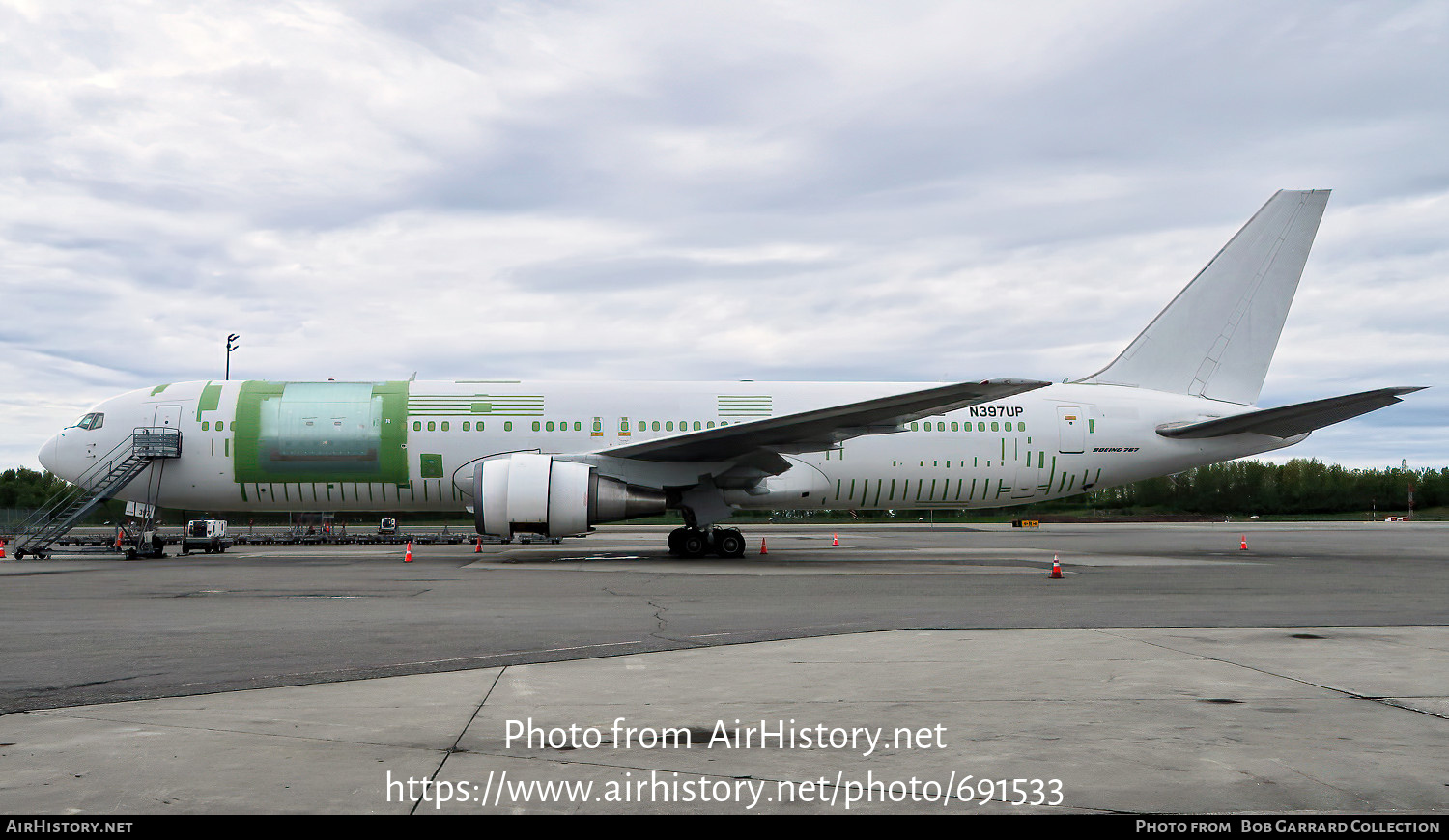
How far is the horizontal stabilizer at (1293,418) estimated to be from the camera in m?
18.5

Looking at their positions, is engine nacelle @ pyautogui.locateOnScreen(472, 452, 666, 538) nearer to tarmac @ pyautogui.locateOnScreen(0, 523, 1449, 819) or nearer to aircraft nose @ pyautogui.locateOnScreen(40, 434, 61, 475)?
tarmac @ pyautogui.locateOnScreen(0, 523, 1449, 819)

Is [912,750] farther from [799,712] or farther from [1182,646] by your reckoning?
[1182,646]

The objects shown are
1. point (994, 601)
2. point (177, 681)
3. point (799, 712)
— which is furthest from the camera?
point (994, 601)

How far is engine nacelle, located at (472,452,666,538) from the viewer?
58.4 feet

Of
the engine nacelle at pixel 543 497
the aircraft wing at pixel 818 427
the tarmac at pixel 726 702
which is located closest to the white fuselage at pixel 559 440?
the aircraft wing at pixel 818 427

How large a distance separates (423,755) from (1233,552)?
2154 cm

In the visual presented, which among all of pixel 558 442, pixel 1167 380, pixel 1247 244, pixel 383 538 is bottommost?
pixel 383 538

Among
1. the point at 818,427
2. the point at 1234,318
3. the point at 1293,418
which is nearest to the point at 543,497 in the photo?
the point at 818,427

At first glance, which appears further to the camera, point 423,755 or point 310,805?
point 423,755

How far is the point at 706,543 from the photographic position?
1994 cm

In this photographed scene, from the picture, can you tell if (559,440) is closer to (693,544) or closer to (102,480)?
(693,544)

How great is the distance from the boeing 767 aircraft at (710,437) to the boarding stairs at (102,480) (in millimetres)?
66

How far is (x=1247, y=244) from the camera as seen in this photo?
76.1 feet
